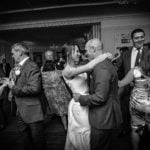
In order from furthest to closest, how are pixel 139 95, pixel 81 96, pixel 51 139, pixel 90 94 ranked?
pixel 51 139 → pixel 139 95 → pixel 90 94 → pixel 81 96

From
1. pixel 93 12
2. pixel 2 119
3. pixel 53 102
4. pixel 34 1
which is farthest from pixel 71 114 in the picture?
pixel 93 12

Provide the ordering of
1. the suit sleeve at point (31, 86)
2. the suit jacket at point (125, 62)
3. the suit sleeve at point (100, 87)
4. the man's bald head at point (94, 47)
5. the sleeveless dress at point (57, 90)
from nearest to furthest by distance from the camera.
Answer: the suit sleeve at point (100, 87)
the man's bald head at point (94, 47)
the suit sleeve at point (31, 86)
the suit jacket at point (125, 62)
the sleeveless dress at point (57, 90)

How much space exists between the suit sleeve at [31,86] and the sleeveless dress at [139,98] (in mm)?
1036

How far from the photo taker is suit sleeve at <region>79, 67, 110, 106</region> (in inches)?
57.0

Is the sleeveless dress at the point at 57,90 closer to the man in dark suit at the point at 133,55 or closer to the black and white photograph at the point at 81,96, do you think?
the black and white photograph at the point at 81,96

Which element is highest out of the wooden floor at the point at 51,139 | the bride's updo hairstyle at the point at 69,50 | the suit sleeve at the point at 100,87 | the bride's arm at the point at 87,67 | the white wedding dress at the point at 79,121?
the bride's updo hairstyle at the point at 69,50

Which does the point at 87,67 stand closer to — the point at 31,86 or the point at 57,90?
the point at 31,86

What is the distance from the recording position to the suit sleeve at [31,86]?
1.93m

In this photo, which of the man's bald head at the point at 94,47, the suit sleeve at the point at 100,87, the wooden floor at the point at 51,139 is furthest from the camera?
the wooden floor at the point at 51,139

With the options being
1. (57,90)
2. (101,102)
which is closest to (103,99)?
(101,102)

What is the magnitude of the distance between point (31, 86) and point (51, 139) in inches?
56.8

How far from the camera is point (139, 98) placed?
1.93 metres

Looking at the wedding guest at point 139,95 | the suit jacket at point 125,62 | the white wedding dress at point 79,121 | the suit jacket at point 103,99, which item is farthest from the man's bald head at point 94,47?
the suit jacket at point 125,62

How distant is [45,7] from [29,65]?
351cm
